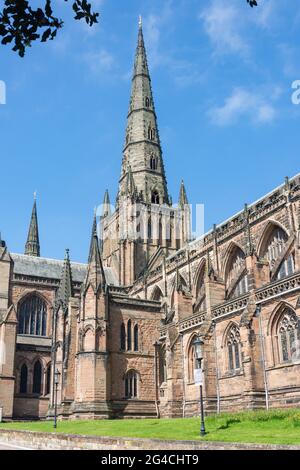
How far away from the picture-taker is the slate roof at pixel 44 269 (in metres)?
56.4

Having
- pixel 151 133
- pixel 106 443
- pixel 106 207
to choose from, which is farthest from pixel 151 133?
pixel 106 443

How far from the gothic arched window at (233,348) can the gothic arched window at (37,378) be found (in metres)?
22.6

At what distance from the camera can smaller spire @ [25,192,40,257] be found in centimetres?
8991

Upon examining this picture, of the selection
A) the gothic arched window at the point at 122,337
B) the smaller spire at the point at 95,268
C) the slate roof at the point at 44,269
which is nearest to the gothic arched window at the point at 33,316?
the slate roof at the point at 44,269

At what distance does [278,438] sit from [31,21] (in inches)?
572

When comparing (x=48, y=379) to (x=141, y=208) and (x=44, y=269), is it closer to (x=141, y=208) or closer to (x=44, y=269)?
(x=44, y=269)

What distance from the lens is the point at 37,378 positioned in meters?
48.3

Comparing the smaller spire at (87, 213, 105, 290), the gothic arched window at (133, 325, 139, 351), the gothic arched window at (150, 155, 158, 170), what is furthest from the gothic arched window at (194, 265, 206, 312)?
the gothic arched window at (150, 155, 158, 170)

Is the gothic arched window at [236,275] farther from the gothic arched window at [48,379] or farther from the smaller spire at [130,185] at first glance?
the smaller spire at [130,185]

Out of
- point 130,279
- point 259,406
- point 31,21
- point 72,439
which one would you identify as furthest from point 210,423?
point 130,279

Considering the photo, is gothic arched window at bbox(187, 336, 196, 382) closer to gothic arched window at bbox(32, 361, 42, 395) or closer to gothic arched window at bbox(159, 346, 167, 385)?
gothic arched window at bbox(159, 346, 167, 385)

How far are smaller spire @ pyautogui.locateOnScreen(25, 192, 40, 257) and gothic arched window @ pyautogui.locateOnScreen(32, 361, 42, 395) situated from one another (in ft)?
138

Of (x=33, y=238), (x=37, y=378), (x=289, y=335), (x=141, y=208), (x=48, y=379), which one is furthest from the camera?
(x=33, y=238)

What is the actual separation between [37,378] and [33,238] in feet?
151
